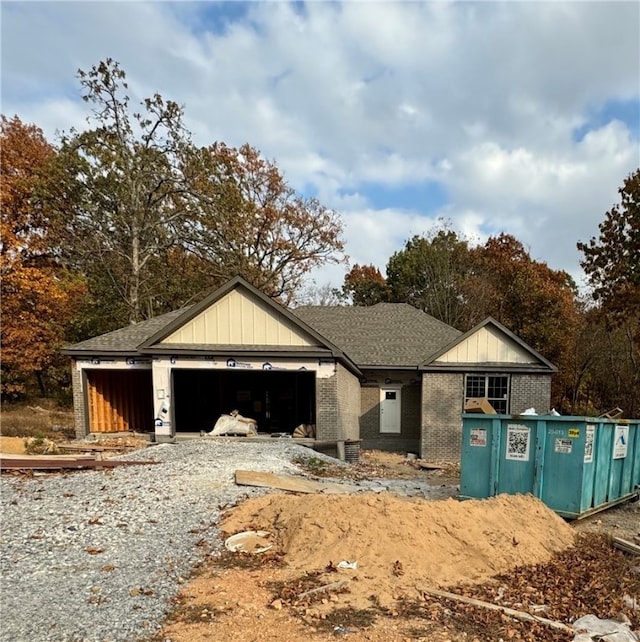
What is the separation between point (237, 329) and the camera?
15.0 meters

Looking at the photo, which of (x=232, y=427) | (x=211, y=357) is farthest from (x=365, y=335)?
(x=211, y=357)

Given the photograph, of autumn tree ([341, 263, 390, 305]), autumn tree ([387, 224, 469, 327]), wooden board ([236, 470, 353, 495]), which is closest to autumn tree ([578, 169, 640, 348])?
wooden board ([236, 470, 353, 495])

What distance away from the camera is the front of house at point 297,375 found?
14844 millimetres

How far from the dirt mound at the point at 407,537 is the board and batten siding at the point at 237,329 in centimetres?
816

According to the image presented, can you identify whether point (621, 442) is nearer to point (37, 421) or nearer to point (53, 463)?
point (53, 463)

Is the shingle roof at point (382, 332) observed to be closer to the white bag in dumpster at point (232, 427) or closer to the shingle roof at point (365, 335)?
the shingle roof at point (365, 335)

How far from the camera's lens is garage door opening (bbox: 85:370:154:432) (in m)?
16.3

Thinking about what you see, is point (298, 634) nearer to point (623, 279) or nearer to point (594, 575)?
point (594, 575)

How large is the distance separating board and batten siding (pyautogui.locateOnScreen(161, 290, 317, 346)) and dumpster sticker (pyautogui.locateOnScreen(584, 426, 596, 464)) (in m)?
8.74

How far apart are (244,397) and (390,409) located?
20.0ft

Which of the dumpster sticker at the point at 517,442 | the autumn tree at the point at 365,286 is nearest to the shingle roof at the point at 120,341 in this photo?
the dumpster sticker at the point at 517,442

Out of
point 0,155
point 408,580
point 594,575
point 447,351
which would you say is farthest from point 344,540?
point 0,155

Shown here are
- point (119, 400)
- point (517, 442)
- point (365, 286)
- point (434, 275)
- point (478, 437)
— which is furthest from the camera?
point (365, 286)

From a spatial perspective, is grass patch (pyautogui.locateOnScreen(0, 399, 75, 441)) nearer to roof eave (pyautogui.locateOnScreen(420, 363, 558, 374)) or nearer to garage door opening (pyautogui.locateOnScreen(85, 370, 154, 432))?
garage door opening (pyautogui.locateOnScreen(85, 370, 154, 432))
